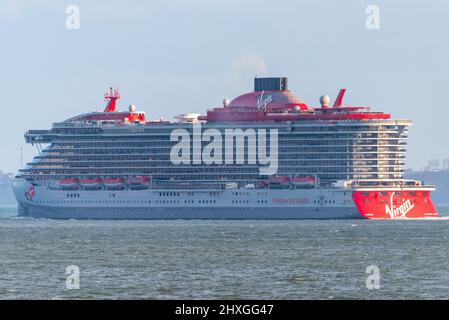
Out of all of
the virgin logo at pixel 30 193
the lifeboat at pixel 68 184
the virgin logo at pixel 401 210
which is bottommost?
the virgin logo at pixel 401 210

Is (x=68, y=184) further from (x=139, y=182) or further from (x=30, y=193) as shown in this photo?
(x=139, y=182)

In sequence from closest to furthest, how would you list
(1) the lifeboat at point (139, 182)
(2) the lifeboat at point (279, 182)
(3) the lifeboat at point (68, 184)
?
(2) the lifeboat at point (279, 182)
(1) the lifeboat at point (139, 182)
(3) the lifeboat at point (68, 184)

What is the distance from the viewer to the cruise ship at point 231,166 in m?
142

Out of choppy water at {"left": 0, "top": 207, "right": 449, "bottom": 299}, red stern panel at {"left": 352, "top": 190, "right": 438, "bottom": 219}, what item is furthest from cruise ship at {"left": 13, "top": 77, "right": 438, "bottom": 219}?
choppy water at {"left": 0, "top": 207, "right": 449, "bottom": 299}

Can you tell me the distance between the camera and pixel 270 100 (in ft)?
516

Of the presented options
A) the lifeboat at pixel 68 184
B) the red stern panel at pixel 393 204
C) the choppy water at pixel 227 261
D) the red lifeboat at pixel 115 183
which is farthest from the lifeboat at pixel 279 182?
the lifeboat at pixel 68 184

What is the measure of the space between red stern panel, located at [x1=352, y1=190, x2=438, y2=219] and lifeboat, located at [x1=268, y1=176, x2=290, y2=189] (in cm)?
761

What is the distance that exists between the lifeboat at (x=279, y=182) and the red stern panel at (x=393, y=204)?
7.61m

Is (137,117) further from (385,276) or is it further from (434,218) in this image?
(385,276)

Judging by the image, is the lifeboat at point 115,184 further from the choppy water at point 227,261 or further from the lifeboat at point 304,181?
the choppy water at point 227,261

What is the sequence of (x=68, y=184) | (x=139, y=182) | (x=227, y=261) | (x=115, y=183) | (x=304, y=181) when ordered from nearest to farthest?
(x=227, y=261) → (x=304, y=181) → (x=139, y=182) → (x=115, y=183) → (x=68, y=184)

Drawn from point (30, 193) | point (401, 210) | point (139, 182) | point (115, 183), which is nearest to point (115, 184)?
point (115, 183)

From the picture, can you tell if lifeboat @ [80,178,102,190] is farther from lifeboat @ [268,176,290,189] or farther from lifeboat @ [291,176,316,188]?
lifeboat @ [291,176,316,188]

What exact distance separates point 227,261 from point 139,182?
73449 millimetres
